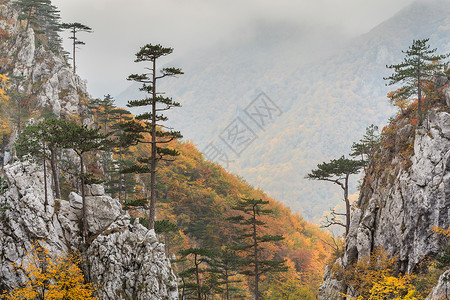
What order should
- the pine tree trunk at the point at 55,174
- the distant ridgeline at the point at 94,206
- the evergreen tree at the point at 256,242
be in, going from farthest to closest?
the evergreen tree at the point at 256,242
the pine tree trunk at the point at 55,174
the distant ridgeline at the point at 94,206

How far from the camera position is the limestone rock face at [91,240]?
22.7 metres

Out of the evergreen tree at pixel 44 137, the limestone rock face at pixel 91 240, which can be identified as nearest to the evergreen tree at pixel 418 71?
the limestone rock face at pixel 91 240

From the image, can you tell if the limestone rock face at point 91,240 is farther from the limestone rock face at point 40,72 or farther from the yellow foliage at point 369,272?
the limestone rock face at point 40,72

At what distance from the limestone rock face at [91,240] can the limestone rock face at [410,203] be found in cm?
1750

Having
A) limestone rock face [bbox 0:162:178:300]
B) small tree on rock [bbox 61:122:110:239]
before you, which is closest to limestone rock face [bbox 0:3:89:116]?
limestone rock face [bbox 0:162:178:300]

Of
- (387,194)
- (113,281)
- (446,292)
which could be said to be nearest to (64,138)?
(113,281)

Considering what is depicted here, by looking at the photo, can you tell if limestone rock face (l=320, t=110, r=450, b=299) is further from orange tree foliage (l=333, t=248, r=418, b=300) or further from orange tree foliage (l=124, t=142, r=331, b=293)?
orange tree foliage (l=124, t=142, r=331, b=293)

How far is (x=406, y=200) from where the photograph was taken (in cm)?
2773

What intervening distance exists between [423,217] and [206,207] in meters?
38.8

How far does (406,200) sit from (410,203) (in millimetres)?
570

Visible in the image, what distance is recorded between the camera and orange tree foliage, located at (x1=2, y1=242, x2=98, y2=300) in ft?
70.2

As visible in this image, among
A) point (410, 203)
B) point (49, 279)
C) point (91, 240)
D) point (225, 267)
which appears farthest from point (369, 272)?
point (49, 279)

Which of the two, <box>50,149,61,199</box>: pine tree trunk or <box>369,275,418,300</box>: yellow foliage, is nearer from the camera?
<box>369,275,418,300</box>: yellow foliage

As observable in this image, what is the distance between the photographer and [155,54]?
24.1m
